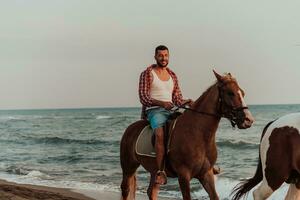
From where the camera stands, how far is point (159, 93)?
7078mm

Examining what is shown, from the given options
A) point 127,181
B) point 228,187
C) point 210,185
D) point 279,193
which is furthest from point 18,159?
point 210,185

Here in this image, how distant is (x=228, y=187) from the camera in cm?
1359

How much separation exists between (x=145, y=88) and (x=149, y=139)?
0.64m

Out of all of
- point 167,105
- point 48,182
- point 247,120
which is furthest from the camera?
point 48,182

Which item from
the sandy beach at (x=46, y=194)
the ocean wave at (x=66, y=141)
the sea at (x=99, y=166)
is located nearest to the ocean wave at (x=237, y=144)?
the sea at (x=99, y=166)

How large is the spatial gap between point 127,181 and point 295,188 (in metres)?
2.40

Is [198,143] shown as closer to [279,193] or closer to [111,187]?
[279,193]

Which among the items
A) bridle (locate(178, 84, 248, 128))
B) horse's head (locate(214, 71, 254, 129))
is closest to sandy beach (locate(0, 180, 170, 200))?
bridle (locate(178, 84, 248, 128))

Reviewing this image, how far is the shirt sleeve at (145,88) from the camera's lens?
7.03 metres

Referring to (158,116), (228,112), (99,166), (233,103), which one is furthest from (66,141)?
(233,103)

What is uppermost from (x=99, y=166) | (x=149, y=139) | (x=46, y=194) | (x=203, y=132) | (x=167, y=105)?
(x=167, y=105)

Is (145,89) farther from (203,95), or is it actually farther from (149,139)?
(203,95)

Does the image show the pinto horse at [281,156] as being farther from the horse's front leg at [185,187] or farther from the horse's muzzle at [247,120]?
the horse's front leg at [185,187]

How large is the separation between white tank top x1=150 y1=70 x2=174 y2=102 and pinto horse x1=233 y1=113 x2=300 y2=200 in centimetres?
142
